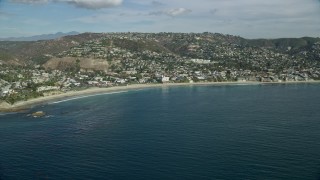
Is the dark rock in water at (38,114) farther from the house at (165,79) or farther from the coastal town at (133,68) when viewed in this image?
the house at (165,79)

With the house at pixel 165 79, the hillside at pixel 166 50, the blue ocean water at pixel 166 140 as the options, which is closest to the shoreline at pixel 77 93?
the house at pixel 165 79

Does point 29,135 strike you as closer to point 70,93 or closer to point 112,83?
point 70,93

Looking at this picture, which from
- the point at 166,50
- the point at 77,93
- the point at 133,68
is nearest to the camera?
the point at 77,93

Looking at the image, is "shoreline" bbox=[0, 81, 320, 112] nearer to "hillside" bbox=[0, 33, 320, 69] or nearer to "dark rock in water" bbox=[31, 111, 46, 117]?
"dark rock in water" bbox=[31, 111, 46, 117]

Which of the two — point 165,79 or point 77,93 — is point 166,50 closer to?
point 165,79

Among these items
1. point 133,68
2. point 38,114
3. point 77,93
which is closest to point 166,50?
point 133,68

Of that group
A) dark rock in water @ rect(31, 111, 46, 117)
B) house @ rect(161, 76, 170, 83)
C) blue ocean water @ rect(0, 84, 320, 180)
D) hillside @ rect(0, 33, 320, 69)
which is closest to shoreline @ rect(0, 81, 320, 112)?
house @ rect(161, 76, 170, 83)
